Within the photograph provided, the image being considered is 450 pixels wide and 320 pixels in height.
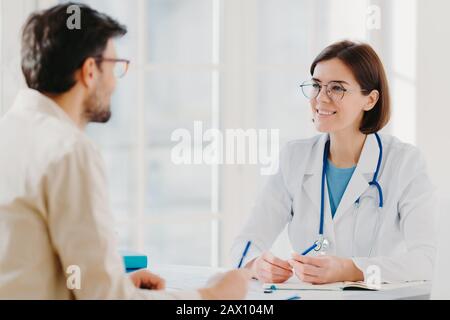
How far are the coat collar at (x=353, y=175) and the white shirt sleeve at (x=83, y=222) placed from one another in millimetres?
956

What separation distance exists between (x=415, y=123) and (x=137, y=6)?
1216 millimetres

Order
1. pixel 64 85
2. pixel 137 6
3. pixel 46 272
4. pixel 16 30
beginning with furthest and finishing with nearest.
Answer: pixel 137 6 < pixel 16 30 < pixel 64 85 < pixel 46 272

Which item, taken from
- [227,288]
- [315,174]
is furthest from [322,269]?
[315,174]

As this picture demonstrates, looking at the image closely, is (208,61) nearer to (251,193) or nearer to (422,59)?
(251,193)

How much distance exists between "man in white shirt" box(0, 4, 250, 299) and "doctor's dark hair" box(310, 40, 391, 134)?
0.87 meters

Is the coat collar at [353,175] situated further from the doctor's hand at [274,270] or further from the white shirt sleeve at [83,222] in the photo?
the white shirt sleeve at [83,222]

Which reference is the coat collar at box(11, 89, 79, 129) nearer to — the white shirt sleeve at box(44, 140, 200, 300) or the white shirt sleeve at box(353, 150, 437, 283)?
the white shirt sleeve at box(44, 140, 200, 300)

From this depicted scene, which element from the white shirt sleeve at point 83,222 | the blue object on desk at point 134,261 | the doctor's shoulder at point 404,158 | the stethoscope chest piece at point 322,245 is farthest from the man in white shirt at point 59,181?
the doctor's shoulder at point 404,158

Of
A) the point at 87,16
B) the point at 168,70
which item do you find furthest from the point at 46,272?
the point at 168,70

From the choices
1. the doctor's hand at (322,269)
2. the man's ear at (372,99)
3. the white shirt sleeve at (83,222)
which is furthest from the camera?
the man's ear at (372,99)

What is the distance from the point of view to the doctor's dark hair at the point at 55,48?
124 centimetres

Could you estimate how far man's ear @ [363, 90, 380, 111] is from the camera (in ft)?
6.72

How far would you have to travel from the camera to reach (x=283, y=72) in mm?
2916
